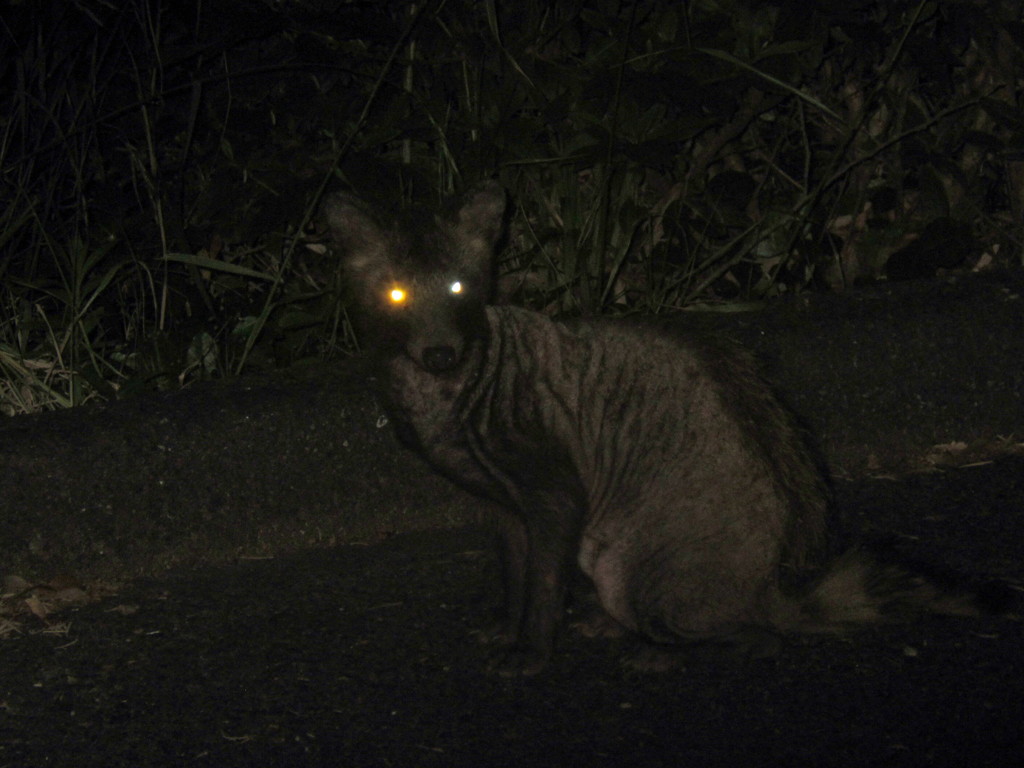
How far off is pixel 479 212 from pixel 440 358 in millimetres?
483

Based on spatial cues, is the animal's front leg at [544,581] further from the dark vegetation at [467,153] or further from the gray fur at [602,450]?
the dark vegetation at [467,153]

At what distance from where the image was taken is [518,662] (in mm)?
3561

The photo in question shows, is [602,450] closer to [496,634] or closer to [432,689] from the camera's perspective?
[496,634]

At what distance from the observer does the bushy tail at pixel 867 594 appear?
11.6 feet

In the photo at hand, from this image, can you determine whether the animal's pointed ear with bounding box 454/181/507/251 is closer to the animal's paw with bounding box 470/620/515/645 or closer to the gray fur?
the gray fur

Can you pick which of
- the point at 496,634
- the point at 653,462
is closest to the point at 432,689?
the point at 496,634

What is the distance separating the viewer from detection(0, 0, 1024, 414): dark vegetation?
500 centimetres

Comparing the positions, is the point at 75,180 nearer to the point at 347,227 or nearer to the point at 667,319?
the point at 347,227

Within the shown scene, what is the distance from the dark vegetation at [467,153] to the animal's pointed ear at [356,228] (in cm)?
106

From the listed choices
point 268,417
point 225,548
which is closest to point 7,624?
point 225,548

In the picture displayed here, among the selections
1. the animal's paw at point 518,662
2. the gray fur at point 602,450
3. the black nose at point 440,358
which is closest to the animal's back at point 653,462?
the gray fur at point 602,450

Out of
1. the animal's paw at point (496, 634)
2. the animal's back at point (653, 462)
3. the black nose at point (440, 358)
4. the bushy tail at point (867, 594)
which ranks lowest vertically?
the animal's paw at point (496, 634)

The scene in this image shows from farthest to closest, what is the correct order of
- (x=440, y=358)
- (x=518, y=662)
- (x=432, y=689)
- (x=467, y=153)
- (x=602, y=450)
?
1. (x=467, y=153)
2. (x=602, y=450)
3. (x=440, y=358)
4. (x=518, y=662)
5. (x=432, y=689)

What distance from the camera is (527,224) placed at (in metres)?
5.33
